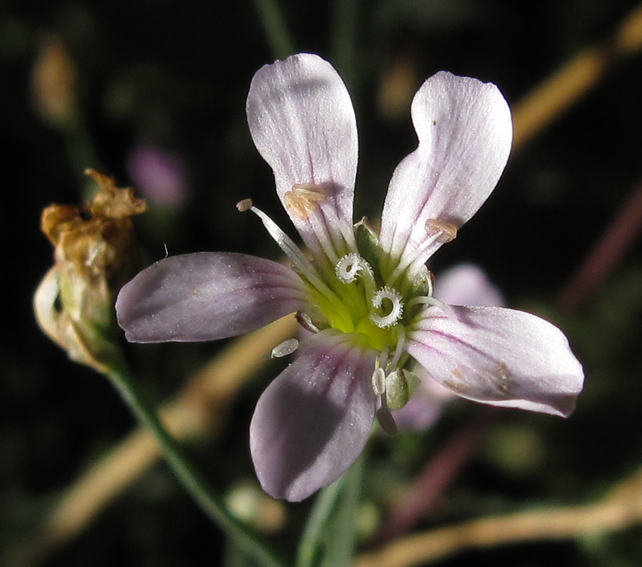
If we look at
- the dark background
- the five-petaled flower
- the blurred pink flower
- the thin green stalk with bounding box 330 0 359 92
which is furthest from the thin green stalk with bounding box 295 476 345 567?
the blurred pink flower

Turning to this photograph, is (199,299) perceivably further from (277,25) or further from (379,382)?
(277,25)

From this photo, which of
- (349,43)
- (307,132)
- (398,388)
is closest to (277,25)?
(349,43)

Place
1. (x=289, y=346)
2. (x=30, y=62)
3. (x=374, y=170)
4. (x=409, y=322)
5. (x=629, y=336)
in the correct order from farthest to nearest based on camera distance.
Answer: (x=30, y=62), (x=374, y=170), (x=629, y=336), (x=409, y=322), (x=289, y=346)

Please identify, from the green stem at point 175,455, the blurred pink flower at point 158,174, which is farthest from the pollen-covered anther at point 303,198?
the blurred pink flower at point 158,174

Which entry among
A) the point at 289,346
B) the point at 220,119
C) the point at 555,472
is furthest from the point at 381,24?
the point at 289,346

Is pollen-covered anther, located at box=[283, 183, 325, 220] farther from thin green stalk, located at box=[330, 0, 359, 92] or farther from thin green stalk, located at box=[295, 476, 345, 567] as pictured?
thin green stalk, located at box=[330, 0, 359, 92]

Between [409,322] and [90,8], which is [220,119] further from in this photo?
[409,322]

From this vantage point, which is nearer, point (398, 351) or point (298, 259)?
point (398, 351)

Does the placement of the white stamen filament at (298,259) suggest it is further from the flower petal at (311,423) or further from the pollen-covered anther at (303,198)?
the flower petal at (311,423)
